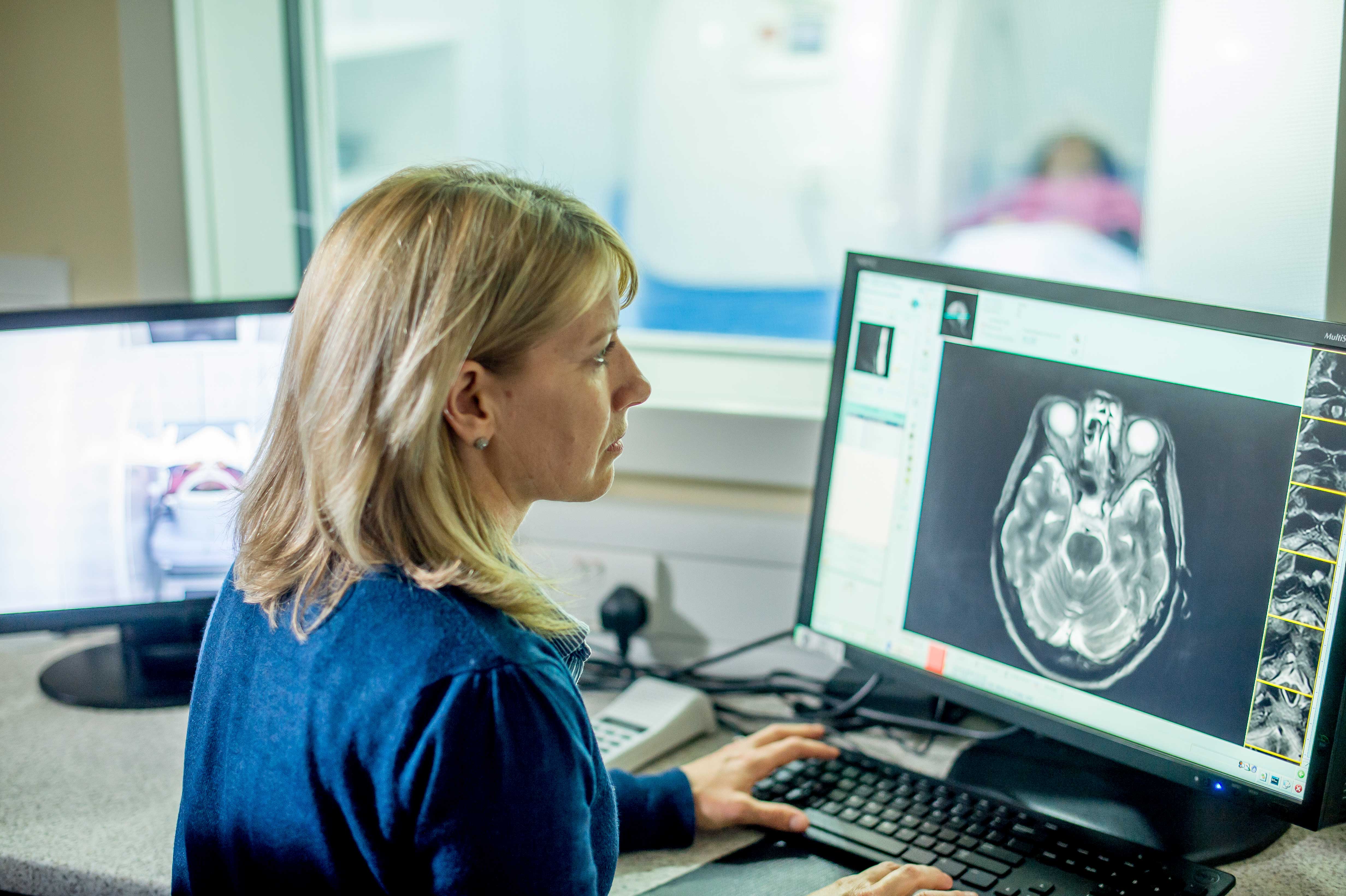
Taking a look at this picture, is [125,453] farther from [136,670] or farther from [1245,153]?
[1245,153]

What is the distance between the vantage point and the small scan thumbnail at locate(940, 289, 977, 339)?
874 mm

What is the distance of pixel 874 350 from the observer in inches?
37.0

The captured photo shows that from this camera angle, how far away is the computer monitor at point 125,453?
1.06 meters

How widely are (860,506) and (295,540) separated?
52 cm

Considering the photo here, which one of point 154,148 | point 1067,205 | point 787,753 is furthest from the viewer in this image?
point 1067,205

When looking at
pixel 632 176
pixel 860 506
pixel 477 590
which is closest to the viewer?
pixel 477 590

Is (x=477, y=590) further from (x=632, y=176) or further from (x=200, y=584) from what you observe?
(x=632, y=176)

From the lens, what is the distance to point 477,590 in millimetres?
637

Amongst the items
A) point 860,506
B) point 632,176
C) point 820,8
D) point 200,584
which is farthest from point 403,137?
point 860,506

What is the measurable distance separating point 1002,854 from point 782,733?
241mm

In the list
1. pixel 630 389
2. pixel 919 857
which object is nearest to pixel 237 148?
pixel 630 389

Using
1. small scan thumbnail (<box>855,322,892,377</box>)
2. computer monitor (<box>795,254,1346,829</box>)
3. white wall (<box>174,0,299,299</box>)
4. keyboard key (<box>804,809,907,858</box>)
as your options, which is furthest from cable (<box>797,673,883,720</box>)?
white wall (<box>174,0,299,299</box>)

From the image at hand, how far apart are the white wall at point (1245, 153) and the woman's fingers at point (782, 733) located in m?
A: 0.55

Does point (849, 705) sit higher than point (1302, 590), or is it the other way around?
point (1302, 590)
